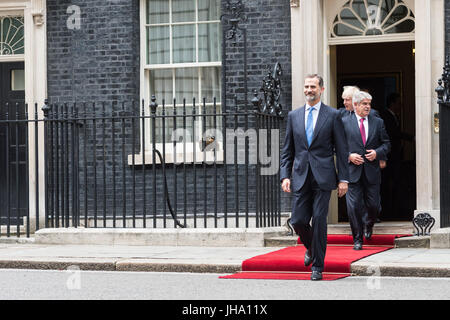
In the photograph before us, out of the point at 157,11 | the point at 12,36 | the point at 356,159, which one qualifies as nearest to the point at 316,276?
the point at 356,159

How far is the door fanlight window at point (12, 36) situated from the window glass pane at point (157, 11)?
2098 millimetres

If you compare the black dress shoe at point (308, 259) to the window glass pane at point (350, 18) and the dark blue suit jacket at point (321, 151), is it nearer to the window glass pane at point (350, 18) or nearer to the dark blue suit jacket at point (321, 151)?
the dark blue suit jacket at point (321, 151)

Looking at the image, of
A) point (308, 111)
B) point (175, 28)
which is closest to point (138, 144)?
point (175, 28)

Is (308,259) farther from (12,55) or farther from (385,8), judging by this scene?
(12,55)

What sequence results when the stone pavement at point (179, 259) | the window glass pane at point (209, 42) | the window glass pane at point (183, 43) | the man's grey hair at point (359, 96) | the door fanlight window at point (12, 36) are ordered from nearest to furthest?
the stone pavement at point (179, 259)
the man's grey hair at point (359, 96)
the window glass pane at point (209, 42)
the window glass pane at point (183, 43)
the door fanlight window at point (12, 36)

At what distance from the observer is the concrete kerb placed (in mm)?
12781

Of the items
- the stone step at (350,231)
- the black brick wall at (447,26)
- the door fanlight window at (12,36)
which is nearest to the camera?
the stone step at (350,231)

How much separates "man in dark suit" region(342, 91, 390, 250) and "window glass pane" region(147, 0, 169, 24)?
3979 millimetres

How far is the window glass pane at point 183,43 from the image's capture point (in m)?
14.8

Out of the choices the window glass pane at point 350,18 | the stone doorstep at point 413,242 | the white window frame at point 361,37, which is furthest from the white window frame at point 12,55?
the stone doorstep at point 413,242

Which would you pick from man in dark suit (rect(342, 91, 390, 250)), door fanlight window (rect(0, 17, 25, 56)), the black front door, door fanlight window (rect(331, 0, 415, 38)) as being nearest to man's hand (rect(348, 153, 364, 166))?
man in dark suit (rect(342, 91, 390, 250))

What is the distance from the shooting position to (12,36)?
15.7 meters

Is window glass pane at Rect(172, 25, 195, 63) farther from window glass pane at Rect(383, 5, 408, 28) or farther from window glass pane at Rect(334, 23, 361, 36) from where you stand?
window glass pane at Rect(383, 5, 408, 28)

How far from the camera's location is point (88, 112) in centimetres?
1489
